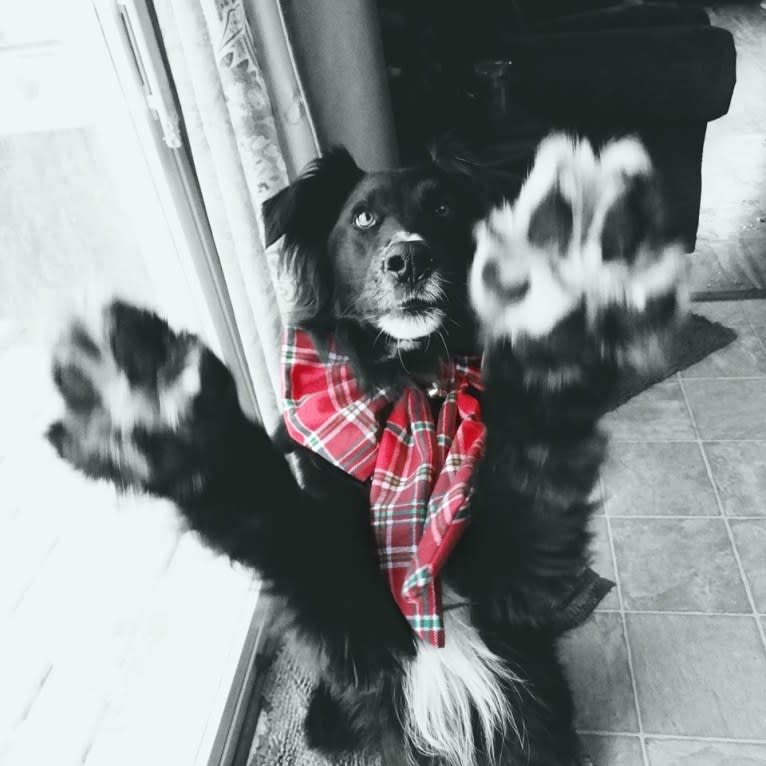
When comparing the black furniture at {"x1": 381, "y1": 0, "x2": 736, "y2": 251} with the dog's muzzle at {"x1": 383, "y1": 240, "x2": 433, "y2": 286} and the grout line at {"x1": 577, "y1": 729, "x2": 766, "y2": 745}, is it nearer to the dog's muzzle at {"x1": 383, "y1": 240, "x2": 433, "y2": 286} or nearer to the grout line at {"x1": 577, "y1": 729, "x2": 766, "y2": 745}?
the dog's muzzle at {"x1": 383, "y1": 240, "x2": 433, "y2": 286}

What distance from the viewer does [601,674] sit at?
1.25 metres

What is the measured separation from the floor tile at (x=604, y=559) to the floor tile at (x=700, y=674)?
5 centimetres

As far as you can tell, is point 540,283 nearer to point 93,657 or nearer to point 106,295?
point 106,295

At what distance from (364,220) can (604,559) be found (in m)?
0.93

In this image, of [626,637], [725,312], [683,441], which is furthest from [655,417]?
[626,637]

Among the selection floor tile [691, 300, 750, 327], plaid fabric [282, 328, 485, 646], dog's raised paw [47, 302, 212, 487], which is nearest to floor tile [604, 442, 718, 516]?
floor tile [691, 300, 750, 327]

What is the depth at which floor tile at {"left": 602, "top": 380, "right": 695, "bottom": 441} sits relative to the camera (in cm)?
177

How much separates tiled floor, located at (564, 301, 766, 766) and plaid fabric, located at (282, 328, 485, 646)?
15.4 inches

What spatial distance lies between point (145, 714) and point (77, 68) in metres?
1.14

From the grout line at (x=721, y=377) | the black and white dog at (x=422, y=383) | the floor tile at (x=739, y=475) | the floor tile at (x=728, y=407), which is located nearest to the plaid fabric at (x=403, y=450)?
the black and white dog at (x=422, y=383)

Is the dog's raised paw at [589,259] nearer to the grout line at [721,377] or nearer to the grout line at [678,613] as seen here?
the grout line at [678,613]

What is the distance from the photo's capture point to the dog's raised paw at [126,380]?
66 cm

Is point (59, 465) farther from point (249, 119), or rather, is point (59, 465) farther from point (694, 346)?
point (694, 346)

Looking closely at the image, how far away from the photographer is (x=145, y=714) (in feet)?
4.02
